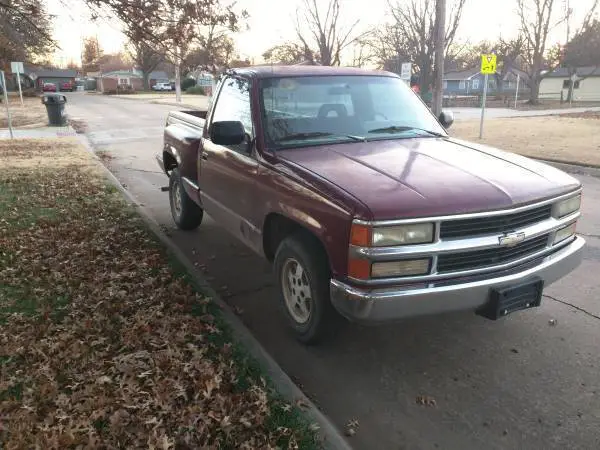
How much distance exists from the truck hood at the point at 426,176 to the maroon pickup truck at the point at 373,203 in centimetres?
1

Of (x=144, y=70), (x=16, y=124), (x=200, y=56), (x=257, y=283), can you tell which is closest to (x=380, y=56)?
(x=16, y=124)

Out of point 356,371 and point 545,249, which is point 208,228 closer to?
point 356,371

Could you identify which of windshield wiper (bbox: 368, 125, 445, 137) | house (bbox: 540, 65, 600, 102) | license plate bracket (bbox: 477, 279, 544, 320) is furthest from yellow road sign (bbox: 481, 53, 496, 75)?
house (bbox: 540, 65, 600, 102)

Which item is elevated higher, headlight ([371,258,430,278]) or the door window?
the door window

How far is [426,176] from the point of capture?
3.33m

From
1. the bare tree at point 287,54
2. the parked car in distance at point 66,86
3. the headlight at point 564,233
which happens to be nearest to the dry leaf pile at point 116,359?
the headlight at point 564,233

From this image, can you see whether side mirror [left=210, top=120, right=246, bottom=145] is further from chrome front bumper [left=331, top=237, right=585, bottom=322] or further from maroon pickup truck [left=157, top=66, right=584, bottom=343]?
chrome front bumper [left=331, top=237, right=585, bottom=322]

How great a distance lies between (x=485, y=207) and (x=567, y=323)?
1791 millimetres

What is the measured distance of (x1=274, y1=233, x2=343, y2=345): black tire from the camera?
3.45 m

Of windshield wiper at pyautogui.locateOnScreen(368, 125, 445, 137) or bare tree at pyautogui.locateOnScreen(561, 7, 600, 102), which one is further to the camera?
bare tree at pyautogui.locateOnScreen(561, 7, 600, 102)

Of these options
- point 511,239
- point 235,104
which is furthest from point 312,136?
point 511,239

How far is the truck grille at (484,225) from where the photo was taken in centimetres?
303

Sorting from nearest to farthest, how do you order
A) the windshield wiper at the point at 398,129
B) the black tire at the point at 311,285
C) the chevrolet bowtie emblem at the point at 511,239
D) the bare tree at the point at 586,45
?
the chevrolet bowtie emblem at the point at 511,239
the black tire at the point at 311,285
the windshield wiper at the point at 398,129
the bare tree at the point at 586,45

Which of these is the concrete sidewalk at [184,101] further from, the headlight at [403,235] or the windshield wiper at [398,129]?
the headlight at [403,235]
